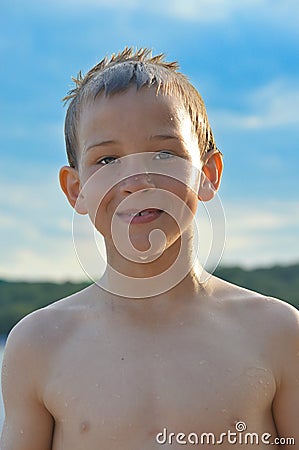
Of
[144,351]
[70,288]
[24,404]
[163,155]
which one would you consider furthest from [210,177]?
[70,288]

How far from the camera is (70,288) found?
689cm

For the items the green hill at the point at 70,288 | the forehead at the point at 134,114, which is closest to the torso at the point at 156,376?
the forehead at the point at 134,114

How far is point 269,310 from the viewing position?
79.1 inches

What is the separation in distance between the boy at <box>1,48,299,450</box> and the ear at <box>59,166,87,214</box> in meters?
0.01

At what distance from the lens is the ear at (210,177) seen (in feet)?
6.63

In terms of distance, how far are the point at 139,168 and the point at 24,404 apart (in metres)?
0.68

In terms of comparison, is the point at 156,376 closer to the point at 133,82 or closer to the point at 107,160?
the point at 107,160

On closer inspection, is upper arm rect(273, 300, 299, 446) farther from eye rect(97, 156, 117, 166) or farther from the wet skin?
eye rect(97, 156, 117, 166)

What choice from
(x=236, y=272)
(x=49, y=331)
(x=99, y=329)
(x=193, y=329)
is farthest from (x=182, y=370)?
(x=236, y=272)

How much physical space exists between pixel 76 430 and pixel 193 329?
0.39 meters

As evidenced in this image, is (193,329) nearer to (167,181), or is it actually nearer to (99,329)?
(99,329)

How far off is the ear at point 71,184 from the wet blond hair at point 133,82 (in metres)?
0.02

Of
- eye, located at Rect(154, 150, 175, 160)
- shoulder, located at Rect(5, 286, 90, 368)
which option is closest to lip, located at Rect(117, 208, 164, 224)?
eye, located at Rect(154, 150, 175, 160)

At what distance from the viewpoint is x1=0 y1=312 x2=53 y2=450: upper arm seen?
1.98 metres
